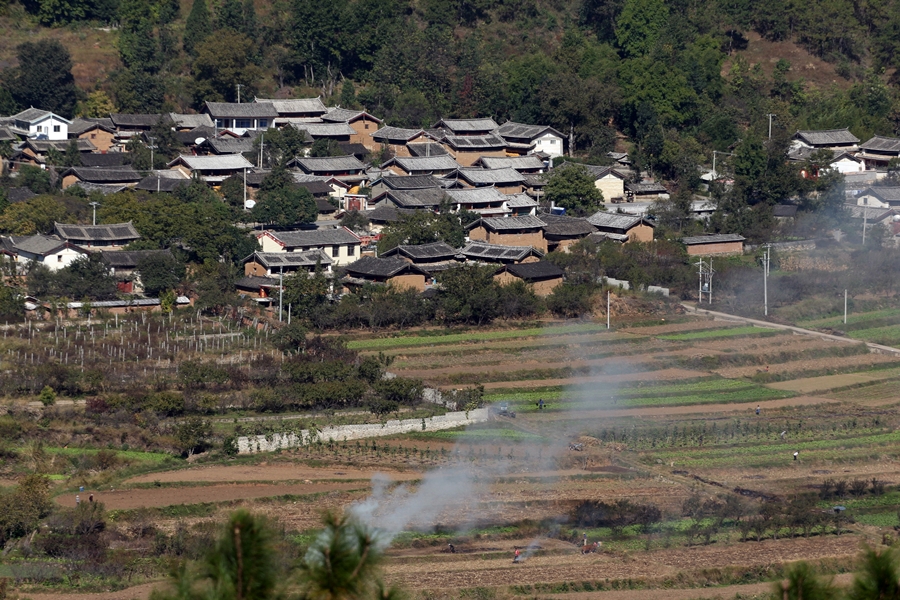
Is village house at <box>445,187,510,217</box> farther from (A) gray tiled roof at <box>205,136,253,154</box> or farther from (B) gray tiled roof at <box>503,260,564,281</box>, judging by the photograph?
(A) gray tiled roof at <box>205,136,253,154</box>

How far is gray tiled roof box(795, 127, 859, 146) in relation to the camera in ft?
139

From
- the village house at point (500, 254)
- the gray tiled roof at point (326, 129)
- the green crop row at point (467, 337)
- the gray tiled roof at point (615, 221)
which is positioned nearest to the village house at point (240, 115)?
the gray tiled roof at point (326, 129)

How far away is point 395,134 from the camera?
4075 centimetres

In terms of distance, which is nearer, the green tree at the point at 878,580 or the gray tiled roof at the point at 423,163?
the green tree at the point at 878,580

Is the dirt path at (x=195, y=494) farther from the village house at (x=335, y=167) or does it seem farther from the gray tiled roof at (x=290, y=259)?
the village house at (x=335, y=167)

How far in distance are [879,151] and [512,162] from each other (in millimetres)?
12019

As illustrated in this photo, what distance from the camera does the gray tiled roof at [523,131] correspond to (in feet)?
135

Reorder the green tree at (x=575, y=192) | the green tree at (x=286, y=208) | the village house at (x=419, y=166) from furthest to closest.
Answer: the village house at (x=419, y=166), the green tree at (x=575, y=192), the green tree at (x=286, y=208)

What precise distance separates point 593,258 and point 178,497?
1545 centimetres

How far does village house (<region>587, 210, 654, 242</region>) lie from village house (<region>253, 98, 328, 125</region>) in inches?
413

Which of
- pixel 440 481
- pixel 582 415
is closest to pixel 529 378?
pixel 582 415

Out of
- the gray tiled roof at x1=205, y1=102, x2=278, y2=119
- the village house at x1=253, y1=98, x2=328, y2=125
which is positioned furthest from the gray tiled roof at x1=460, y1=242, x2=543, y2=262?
the village house at x1=253, y1=98, x2=328, y2=125

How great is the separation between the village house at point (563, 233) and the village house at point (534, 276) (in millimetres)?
2991

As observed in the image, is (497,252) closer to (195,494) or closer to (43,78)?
(195,494)
